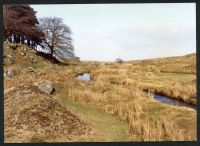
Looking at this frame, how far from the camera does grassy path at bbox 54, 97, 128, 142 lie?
1479 cm

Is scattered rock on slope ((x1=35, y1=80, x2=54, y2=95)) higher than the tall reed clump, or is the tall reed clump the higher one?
scattered rock on slope ((x1=35, y1=80, x2=54, y2=95))

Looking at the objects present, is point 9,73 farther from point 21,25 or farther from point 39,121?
point 21,25

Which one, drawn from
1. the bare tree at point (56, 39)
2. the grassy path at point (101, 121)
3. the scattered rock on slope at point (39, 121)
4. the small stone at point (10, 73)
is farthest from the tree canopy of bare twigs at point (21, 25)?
the scattered rock on slope at point (39, 121)

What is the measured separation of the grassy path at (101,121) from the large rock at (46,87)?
63 cm

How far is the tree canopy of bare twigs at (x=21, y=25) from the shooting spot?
63.8ft

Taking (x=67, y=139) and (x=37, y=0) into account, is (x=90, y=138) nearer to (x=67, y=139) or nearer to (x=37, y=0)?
(x=67, y=139)

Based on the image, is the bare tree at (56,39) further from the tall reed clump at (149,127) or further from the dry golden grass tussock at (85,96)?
the tall reed clump at (149,127)

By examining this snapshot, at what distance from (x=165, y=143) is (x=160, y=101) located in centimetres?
460

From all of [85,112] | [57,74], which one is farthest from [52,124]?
[57,74]

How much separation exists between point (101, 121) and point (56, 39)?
6.25 m

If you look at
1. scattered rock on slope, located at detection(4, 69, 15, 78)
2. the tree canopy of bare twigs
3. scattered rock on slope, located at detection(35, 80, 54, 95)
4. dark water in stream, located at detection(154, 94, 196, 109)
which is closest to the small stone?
scattered rock on slope, located at detection(4, 69, 15, 78)

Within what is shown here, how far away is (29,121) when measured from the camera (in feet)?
49.4

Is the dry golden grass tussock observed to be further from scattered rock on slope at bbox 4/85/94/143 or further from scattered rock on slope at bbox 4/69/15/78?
scattered rock on slope at bbox 4/69/15/78

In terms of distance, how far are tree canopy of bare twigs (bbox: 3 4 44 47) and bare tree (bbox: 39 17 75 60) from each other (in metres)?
0.41
